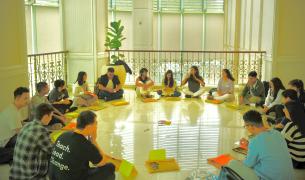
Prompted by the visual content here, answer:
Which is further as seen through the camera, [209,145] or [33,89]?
[33,89]

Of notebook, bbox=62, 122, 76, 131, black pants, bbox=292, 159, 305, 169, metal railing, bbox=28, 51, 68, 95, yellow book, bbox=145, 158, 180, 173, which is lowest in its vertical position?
yellow book, bbox=145, 158, 180, 173

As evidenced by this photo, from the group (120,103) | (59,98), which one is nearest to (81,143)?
(59,98)

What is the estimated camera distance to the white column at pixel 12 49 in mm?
5629

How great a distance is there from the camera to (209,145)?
4926mm

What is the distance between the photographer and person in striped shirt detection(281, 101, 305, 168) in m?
3.85

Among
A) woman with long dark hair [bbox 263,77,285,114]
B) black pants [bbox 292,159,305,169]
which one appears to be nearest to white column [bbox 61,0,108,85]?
woman with long dark hair [bbox 263,77,285,114]

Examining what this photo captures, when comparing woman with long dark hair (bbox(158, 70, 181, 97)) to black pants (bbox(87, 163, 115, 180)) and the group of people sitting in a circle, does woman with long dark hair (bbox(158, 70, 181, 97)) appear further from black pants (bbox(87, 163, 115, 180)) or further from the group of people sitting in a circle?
black pants (bbox(87, 163, 115, 180))

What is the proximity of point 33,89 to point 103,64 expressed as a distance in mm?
2449

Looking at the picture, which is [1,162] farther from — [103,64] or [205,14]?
[205,14]

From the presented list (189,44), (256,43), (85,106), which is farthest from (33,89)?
(189,44)

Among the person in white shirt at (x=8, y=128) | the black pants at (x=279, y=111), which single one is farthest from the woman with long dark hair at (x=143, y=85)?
the person in white shirt at (x=8, y=128)

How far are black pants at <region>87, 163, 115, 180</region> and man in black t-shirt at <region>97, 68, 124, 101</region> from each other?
488 cm

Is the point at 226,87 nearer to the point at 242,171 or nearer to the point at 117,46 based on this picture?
the point at 117,46

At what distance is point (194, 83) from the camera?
8.50 meters
